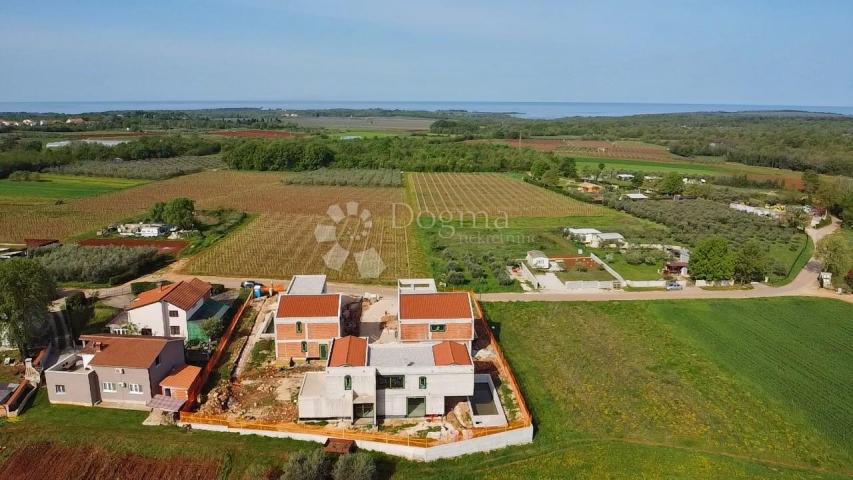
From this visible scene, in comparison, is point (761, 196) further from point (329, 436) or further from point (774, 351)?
point (329, 436)

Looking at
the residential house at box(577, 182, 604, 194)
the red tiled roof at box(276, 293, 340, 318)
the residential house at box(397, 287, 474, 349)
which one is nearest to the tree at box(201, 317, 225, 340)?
the red tiled roof at box(276, 293, 340, 318)

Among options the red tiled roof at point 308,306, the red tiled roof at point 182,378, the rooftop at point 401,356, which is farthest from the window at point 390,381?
the red tiled roof at point 182,378

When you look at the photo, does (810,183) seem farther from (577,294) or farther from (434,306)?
(434,306)

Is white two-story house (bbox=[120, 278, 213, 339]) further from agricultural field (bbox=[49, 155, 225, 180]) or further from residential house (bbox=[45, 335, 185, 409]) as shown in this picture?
agricultural field (bbox=[49, 155, 225, 180])

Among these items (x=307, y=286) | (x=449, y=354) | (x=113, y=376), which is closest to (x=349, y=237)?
(x=307, y=286)

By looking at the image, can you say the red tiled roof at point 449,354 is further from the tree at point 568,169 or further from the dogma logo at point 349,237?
the tree at point 568,169
